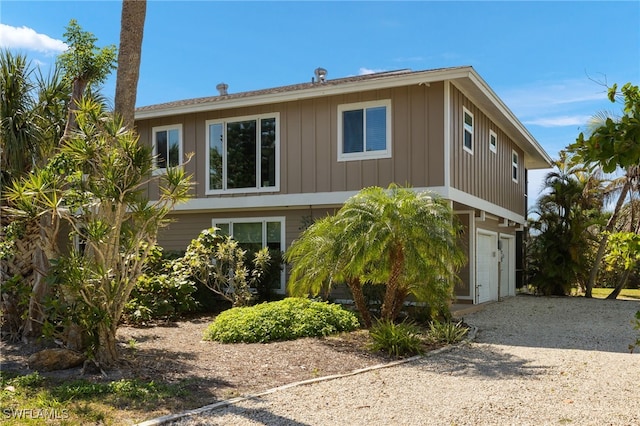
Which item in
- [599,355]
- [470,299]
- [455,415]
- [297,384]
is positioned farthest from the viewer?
[470,299]

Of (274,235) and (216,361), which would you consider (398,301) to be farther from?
(274,235)

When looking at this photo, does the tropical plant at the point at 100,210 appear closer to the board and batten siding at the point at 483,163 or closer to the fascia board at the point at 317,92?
the fascia board at the point at 317,92

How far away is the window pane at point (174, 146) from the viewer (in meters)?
15.5

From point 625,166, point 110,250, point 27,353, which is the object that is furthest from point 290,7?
point 625,166

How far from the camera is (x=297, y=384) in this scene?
6.36 metres

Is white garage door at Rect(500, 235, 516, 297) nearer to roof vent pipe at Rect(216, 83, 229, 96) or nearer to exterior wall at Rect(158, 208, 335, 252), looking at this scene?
exterior wall at Rect(158, 208, 335, 252)

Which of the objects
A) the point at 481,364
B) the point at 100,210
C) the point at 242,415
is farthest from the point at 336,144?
the point at 242,415

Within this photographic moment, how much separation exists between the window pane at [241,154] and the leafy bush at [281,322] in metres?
5.01

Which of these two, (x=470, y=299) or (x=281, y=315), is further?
(x=470, y=299)

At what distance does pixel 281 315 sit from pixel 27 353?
388 centimetres

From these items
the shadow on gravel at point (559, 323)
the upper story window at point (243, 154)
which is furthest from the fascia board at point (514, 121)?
the shadow on gravel at point (559, 323)

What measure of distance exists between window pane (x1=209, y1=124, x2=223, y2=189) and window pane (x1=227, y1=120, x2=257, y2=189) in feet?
0.90

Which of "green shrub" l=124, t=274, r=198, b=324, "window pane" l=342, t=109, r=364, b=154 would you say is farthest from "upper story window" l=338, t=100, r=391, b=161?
"green shrub" l=124, t=274, r=198, b=324

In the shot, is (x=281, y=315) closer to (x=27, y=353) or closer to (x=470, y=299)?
(x=27, y=353)
